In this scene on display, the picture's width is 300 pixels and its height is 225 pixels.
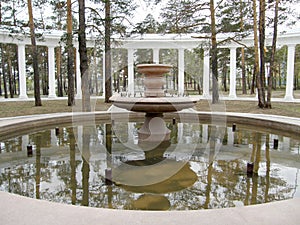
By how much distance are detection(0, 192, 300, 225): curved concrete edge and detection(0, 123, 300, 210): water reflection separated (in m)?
1.09

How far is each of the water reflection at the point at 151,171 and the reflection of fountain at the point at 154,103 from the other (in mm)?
714

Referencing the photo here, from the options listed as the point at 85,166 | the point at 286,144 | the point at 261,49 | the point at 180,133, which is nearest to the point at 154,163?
the point at 85,166

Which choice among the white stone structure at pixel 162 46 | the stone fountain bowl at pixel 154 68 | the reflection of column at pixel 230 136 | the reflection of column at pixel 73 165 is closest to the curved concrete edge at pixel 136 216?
the reflection of column at pixel 73 165

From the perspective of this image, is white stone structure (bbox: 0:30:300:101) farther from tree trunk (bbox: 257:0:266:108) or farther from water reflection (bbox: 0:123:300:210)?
water reflection (bbox: 0:123:300:210)

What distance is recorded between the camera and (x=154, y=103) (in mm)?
8992

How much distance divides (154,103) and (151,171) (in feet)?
10.1

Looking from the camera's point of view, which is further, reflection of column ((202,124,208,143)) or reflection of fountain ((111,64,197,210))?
reflection of column ((202,124,208,143))

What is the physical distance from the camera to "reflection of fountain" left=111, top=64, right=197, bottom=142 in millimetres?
9055

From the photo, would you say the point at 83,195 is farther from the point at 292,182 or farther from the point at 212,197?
the point at 292,182

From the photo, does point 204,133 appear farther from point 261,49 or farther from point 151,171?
point 261,49

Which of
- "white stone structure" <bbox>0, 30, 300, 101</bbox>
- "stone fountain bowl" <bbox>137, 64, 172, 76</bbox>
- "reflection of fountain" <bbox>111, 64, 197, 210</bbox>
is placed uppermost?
"white stone structure" <bbox>0, 30, 300, 101</bbox>

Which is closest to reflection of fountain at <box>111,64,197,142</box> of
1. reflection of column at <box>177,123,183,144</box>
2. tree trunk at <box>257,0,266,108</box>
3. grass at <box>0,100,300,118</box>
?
reflection of column at <box>177,123,183,144</box>

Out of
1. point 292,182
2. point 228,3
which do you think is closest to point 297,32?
point 228,3

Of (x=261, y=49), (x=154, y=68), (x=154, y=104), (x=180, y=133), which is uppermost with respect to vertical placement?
(x=261, y=49)
